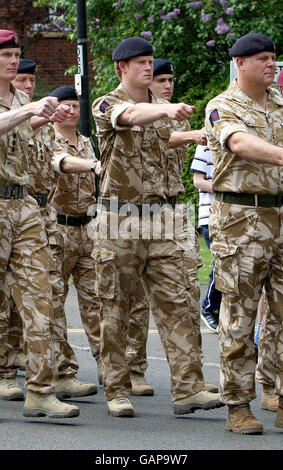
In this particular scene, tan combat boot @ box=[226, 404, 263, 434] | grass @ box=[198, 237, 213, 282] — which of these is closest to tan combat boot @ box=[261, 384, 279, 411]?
tan combat boot @ box=[226, 404, 263, 434]

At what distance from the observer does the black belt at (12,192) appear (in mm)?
7508

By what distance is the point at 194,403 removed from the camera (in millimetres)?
7637

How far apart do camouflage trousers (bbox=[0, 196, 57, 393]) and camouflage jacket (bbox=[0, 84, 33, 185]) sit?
143 millimetres

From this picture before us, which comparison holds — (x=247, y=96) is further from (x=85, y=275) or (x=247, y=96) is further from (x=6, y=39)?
(x=85, y=275)

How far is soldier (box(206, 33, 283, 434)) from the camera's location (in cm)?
706

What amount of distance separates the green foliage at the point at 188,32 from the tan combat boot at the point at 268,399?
33.6 ft

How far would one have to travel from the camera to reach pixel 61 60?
24125 millimetres

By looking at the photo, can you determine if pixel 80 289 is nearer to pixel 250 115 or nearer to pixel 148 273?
pixel 148 273

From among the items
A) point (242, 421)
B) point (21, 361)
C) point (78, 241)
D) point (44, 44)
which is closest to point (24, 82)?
point (78, 241)

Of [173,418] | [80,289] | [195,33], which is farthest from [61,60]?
[173,418]

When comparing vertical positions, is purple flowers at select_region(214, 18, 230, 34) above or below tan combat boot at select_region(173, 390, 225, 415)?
above

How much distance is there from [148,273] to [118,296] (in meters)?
0.25

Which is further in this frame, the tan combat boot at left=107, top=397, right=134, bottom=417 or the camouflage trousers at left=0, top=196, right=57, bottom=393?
the tan combat boot at left=107, top=397, right=134, bottom=417

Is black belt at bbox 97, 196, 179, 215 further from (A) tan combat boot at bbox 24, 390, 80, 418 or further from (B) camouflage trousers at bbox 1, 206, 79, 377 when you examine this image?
(A) tan combat boot at bbox 24, 390, 80, 418
